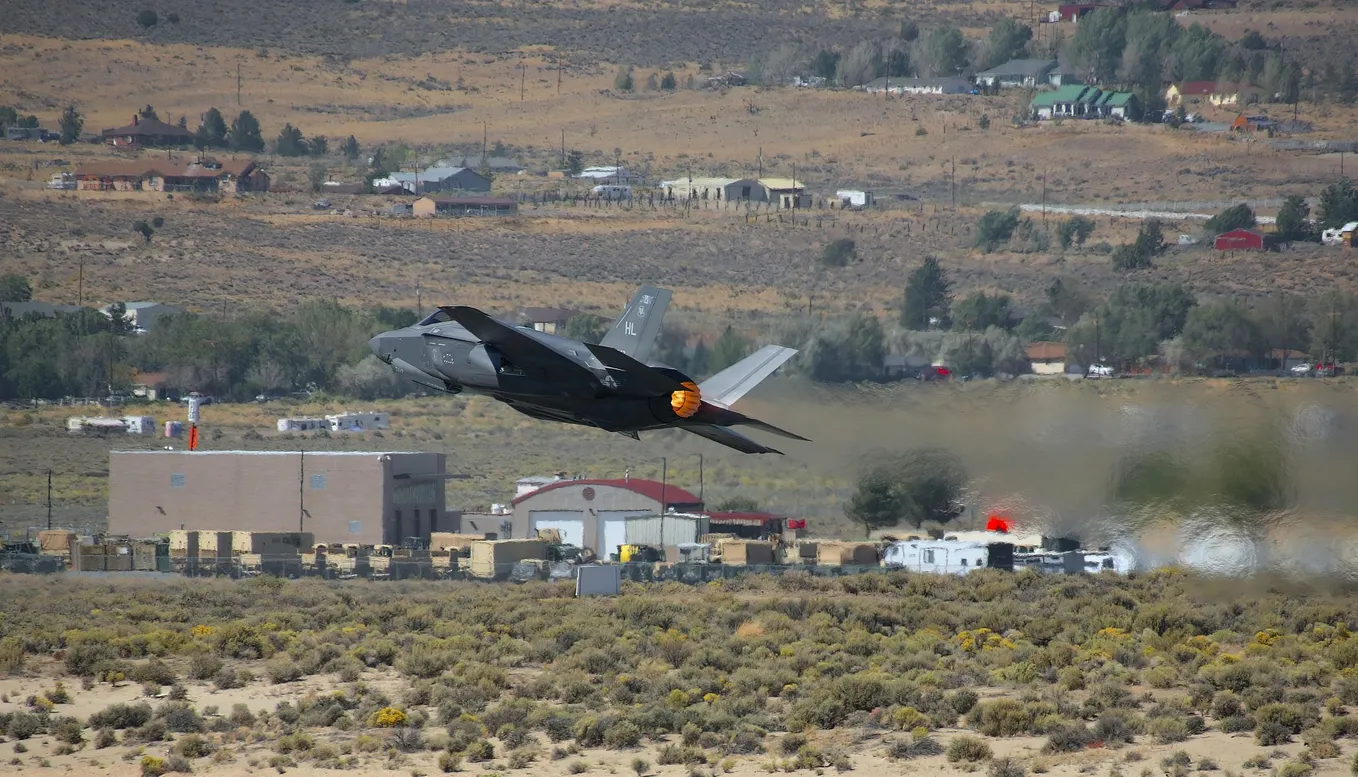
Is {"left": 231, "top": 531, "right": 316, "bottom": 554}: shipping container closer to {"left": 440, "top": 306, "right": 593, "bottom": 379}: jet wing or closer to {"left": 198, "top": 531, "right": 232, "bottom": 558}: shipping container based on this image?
{"left": 198, "top": 531, "right": 232, "bottom": 558}: shipping container

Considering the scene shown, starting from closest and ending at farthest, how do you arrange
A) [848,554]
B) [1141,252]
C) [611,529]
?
1. [848,554]
2. [611,529]
3. [1141,252]

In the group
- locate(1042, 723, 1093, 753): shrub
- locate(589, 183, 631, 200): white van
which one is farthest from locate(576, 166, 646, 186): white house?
locate(1042, 723, 1093, 753): shrub

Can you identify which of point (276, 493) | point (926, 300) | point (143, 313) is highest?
point (926, 300)

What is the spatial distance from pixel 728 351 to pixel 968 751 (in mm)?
63331

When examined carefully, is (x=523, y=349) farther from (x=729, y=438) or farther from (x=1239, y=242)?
(x=1239, y=242)

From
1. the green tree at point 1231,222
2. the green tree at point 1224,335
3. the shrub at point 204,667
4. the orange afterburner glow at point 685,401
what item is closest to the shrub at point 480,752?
the orange afterburner glow at point 685,401

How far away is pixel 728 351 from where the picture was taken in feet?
328

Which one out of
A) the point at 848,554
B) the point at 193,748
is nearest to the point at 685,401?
the point at 193,748

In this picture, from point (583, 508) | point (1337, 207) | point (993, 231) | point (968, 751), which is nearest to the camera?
point (968, 751)

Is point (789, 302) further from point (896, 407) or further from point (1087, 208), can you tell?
point (896, 407)

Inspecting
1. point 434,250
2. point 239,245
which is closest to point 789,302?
point 434,250

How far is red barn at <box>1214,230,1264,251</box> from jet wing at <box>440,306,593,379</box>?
5006 inches

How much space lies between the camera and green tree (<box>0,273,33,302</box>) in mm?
147500

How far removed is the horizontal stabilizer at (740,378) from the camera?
129ft
